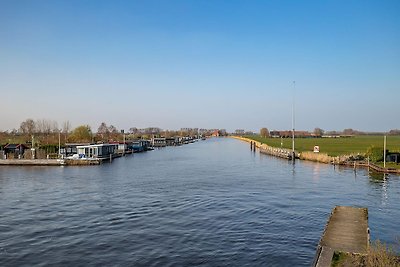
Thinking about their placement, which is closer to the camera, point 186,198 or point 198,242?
point 198,242

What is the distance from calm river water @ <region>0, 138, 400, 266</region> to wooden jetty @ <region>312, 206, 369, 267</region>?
1.46m

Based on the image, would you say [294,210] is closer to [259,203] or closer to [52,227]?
[259,203]

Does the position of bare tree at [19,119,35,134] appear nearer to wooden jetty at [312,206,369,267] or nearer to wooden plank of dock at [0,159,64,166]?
wooden plank of dock at [0,159,64,166]

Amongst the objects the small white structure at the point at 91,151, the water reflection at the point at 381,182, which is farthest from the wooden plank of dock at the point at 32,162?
the water reflection at the point at 381,182

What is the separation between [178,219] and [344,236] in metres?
11.4

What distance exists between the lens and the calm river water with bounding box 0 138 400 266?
57.8ft

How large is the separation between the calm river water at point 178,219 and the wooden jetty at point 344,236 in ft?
4.81

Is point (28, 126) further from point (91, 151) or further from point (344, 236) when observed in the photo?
point (344, 236)

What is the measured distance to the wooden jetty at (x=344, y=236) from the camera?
1430 cm

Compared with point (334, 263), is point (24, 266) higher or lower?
lower

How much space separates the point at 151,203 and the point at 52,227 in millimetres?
8855

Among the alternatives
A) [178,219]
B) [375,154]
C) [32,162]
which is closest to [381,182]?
[375,154]

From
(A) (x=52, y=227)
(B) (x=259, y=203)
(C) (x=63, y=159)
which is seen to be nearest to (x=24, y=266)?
(A) (x=52, y=227)

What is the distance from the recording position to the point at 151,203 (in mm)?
29516
